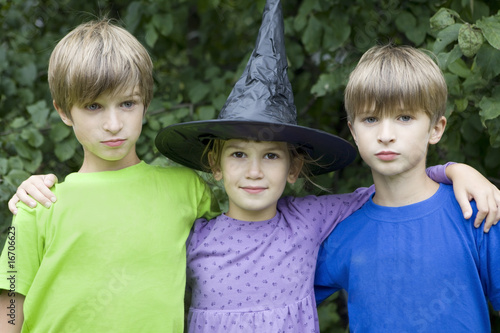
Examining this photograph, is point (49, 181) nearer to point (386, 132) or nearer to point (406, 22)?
point (386, 132)

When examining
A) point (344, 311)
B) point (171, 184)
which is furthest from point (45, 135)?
point (344, 311)

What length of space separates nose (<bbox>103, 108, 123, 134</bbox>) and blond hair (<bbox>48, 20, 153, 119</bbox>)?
0.22 ft

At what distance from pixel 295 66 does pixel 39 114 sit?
4.62 ft

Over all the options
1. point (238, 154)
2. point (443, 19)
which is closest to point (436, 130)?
point (443, 19)

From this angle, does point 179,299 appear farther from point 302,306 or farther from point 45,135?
point 45,135

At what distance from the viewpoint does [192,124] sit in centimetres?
214

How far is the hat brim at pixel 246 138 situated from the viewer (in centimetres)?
211

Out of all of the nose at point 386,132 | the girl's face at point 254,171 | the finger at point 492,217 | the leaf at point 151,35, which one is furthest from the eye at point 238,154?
the leaf at point 151,35

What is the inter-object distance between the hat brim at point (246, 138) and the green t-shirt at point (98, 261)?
0.87ft

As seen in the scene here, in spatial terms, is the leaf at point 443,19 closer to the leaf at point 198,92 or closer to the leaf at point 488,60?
the leaf at point 488,60

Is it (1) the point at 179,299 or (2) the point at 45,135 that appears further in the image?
(2) the point at 45,135

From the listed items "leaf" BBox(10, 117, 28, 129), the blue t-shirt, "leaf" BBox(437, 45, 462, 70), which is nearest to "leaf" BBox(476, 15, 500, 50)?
"leaf" BBox(437, 45, 462, 70)

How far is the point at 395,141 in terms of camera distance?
2070mm

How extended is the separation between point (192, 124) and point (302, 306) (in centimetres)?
77
